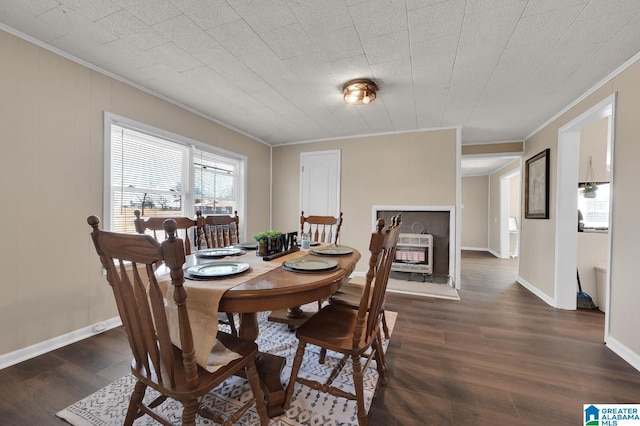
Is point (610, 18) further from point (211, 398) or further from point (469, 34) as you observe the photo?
point (211, 398)

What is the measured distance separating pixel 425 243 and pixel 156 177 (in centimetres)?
380

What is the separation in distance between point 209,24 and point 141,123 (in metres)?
1.46

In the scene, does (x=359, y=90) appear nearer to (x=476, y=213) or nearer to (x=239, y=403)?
(x=239, y=403)

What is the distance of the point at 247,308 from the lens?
1.14 metres

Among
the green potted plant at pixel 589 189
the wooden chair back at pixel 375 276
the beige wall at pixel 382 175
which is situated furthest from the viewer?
the beige wall at pixel 382 175

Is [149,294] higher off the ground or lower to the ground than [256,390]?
higher

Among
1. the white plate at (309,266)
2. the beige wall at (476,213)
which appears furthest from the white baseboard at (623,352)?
the beige wall at (476,213)

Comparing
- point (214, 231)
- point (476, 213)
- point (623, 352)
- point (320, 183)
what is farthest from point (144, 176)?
point (476, 213)

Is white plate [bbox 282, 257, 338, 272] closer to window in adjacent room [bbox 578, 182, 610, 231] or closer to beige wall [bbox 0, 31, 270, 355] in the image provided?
beige wall [bbox 0, 31, 270, 355]

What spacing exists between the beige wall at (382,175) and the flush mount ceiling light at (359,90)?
1.69 m

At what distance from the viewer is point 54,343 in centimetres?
207

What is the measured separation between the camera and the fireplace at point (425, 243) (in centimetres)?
404

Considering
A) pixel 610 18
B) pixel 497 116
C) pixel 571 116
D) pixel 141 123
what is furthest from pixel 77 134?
pixel 571 116

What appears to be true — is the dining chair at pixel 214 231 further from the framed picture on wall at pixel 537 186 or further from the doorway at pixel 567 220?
the framed picture on wall at pixel 537 186
